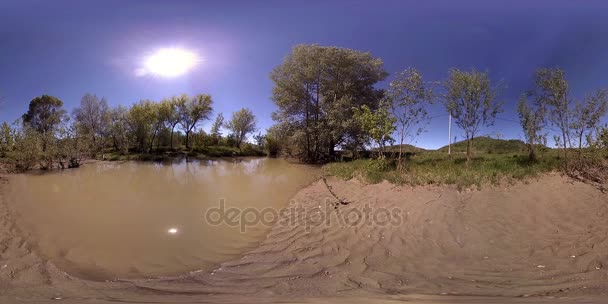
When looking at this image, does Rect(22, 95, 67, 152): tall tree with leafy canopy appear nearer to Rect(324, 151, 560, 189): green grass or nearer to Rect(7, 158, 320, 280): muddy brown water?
Rect(7, 158, 320, 280): muddy brown water

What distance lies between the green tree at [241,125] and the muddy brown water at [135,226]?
27.4 meters

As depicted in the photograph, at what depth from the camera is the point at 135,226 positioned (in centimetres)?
765

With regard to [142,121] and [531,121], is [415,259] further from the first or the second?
[142,121]

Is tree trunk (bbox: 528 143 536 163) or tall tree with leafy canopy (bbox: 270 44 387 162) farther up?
tall tree with leafy canopy (bbox: 270 44 387 162)

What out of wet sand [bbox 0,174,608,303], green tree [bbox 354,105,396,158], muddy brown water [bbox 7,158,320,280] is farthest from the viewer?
green tree [bbox 354,105,396,158]

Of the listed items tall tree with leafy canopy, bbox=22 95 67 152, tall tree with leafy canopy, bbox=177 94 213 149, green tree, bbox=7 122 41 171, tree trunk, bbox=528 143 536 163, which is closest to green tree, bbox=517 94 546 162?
tree trunk, bbox=528 143 536 163

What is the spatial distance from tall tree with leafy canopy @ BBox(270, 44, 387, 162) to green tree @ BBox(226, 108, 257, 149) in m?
17.9

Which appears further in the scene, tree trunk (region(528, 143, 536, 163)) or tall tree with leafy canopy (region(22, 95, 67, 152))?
tall tree with leafy canopy (region(22, 95, 67, 152))

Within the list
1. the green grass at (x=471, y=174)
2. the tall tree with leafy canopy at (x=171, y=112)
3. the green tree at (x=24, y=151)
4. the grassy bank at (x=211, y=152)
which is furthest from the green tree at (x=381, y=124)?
the tall tree with leafy canopy at (x=171, y=112)

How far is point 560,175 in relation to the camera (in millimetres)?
8633

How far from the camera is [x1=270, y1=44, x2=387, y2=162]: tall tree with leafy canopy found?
69.6 ft

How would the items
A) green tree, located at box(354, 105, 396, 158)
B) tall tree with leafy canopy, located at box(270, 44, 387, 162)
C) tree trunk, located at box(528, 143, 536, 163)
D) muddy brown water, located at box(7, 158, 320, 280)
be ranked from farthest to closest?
tall tree with leafy canopy, located at box(270, 44, 387, 162) < green tree, located at box(354, 105, 396, 158) < tree trunk, located at box(528, 143, 536, 163) < muddy brown water, located at box(7, 158, 320, 280)

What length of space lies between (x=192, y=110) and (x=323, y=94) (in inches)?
850

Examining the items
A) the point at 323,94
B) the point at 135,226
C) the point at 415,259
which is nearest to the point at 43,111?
the point at 323,94
